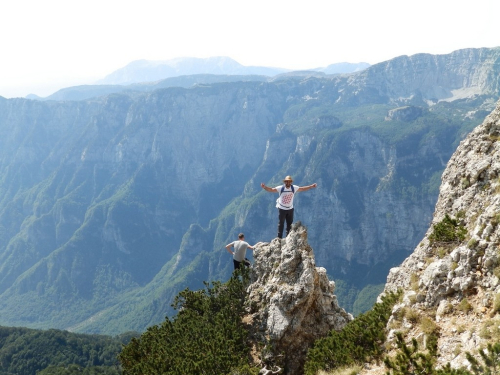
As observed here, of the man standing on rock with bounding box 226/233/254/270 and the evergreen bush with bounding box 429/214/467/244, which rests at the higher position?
the evergreen bush with bounding box 429/214/467/244

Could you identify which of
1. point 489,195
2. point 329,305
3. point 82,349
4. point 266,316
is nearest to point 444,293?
point 489,195

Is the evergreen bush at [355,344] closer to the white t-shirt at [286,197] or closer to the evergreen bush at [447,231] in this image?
the evergreen bush at [447,231]

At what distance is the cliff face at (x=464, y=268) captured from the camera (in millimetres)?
Answer: 15477

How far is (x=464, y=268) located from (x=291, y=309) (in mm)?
10702

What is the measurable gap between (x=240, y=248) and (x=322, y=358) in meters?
12.1

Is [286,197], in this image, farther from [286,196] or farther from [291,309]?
[291,309]

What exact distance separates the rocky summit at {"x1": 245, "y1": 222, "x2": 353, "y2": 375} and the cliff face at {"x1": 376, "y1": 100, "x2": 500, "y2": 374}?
4877 mm

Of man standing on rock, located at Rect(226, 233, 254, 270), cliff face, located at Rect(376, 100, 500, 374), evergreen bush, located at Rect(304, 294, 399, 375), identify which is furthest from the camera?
man standing on rock, located at Rect(226, 233, 254, 270)

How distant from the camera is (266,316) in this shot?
86.2ft

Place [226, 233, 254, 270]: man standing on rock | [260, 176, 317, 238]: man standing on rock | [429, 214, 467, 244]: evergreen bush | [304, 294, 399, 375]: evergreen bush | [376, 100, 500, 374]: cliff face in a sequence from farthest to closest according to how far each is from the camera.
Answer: [226, 233, 254, 270]: man standing on rock < [260, 176, 317, 238]: man standing on rock < [429, 214, 467, 244]: evergreen bush < [304, 294, 399, 375]: evergreen bush < [376, 100, 500, 374]: cliff face

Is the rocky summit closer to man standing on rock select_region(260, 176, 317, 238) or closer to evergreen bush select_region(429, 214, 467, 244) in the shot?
man standing on rock select_region(260, 176, 317, 238)

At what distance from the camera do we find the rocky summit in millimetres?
24141

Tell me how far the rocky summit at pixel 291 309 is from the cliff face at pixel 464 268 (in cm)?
488

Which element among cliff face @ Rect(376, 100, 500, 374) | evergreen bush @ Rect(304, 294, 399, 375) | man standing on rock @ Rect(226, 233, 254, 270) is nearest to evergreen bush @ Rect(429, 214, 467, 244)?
cliff face @ Rect(376, 100, 500, 374)
